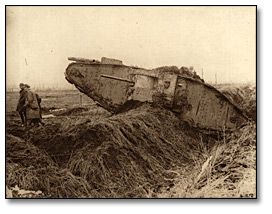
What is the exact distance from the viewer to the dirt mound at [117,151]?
3076 millimetres

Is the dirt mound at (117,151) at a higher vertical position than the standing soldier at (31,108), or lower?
lower

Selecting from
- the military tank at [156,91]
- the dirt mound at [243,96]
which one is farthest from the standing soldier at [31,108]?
the dirt mound at [243,96]

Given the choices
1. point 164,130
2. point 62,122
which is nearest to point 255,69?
point 164,130

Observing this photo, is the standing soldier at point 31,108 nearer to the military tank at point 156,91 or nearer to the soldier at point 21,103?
the soldier at point 21,103

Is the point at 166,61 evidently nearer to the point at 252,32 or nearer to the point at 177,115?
the point at 177,115

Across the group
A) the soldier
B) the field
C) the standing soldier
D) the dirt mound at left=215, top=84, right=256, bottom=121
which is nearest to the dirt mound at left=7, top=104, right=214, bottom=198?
the field

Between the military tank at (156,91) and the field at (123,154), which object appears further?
the military tank at (156,91)

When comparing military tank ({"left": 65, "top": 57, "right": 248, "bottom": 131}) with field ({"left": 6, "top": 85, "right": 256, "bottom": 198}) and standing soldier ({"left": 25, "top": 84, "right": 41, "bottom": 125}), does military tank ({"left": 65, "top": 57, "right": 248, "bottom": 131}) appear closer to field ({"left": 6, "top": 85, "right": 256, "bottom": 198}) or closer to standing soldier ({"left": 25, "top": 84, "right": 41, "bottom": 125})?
field ({"left": 6, "top": 85, "right": 256, "bottom": 198})

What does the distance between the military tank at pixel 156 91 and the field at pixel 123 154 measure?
0.09m

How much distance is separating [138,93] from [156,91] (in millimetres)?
186

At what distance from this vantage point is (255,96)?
125 inches

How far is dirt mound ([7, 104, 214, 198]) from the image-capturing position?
3.08m

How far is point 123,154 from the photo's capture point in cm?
312

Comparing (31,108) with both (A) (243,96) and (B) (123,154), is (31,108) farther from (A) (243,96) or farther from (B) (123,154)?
(A) (243,96)
